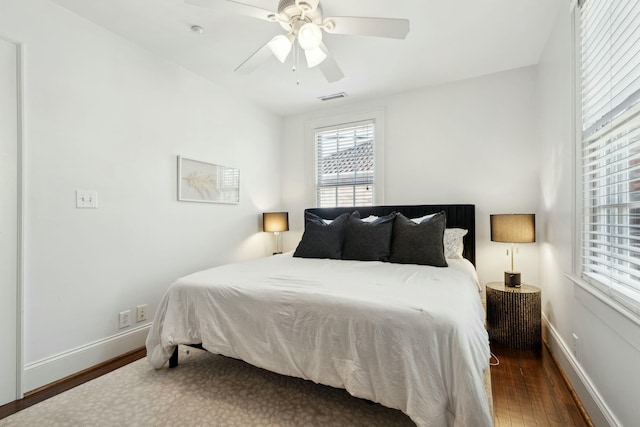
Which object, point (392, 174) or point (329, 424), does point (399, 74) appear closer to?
point (392, 174)

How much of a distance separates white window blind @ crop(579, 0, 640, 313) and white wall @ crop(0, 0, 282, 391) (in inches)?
123

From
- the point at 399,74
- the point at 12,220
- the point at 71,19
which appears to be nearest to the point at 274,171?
the point at 399,74

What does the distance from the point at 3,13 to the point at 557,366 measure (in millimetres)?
4342

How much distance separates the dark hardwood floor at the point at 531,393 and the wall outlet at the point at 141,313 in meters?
2.67

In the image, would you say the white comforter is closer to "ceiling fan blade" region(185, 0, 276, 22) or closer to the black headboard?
the black headboard

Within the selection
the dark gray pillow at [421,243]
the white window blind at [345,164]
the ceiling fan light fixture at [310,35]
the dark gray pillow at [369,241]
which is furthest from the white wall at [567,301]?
the white window blind at [345,164]

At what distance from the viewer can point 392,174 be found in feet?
12.0

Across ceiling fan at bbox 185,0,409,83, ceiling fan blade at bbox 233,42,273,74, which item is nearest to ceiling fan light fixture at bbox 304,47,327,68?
ceiling fan at bbox 185,0,409,83

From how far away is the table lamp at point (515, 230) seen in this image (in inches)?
102

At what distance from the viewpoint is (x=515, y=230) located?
8.58ft

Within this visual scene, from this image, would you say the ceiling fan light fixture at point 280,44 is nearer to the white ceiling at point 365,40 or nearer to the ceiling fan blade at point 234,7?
the ceiling fan blade at point 234,7

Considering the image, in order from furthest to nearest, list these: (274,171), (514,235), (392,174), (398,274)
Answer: (274,171) < (392,174) < (514,235) < (398,274)

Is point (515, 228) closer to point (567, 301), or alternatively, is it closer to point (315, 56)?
point (567, 301)

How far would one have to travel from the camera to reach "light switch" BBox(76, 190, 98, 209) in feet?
7.04
